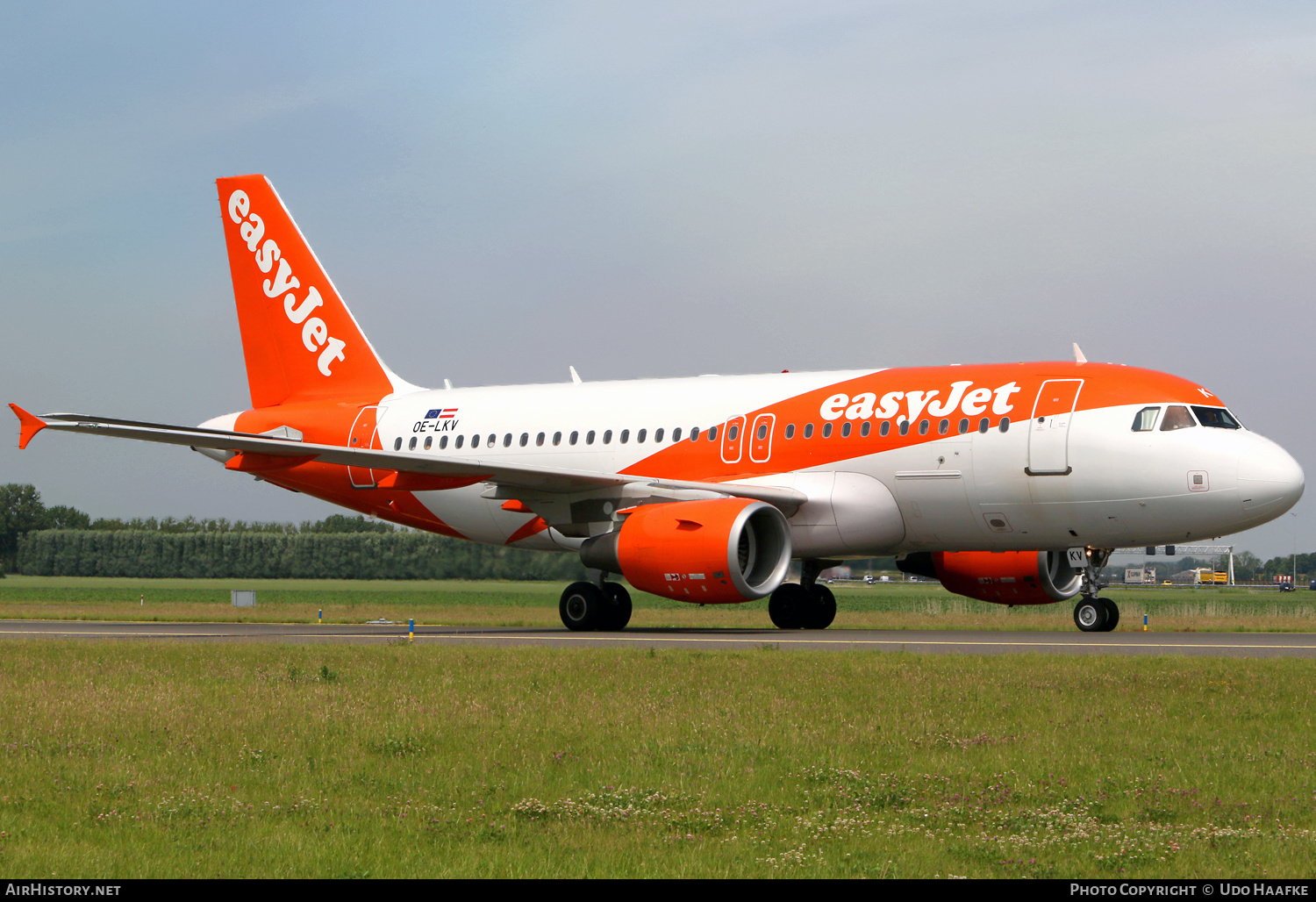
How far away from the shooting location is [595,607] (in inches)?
944

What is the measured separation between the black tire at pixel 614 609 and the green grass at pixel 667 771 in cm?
940

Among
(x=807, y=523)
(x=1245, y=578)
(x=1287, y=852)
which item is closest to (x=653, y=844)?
(x=1287, y=852)

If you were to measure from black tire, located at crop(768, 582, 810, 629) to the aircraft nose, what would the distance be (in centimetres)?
815

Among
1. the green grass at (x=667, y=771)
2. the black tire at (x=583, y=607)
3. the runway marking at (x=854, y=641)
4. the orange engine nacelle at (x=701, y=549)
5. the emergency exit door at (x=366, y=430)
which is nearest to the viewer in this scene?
the green grass at (x=667, y=771)

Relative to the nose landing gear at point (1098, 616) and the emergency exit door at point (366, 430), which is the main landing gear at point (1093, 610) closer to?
the nose landing gear at point (1098, 616)

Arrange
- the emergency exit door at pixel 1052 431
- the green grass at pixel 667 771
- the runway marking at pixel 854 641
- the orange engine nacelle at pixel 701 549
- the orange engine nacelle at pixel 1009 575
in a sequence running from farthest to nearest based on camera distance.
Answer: the orange engine nacelle at pixel 1009 575 < the emergency exit door at pixel 1052 431 < the orange engine nacelle at pixel 701 549 < the runway marking at pixel 854 641 < the green grass at pixel 667 771

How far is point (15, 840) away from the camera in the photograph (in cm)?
711

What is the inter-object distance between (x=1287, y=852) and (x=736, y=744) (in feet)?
13.2

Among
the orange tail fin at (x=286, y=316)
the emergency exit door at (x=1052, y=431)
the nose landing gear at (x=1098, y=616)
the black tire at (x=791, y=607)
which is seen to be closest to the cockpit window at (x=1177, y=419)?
the emergency exit door at (x=1052, y=431)

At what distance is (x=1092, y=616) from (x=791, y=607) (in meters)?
5.86

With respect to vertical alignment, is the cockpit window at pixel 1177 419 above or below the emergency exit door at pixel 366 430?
below

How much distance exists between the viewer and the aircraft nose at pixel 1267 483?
20531mm

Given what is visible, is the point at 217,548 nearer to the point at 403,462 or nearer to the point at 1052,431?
the point at 403,462
